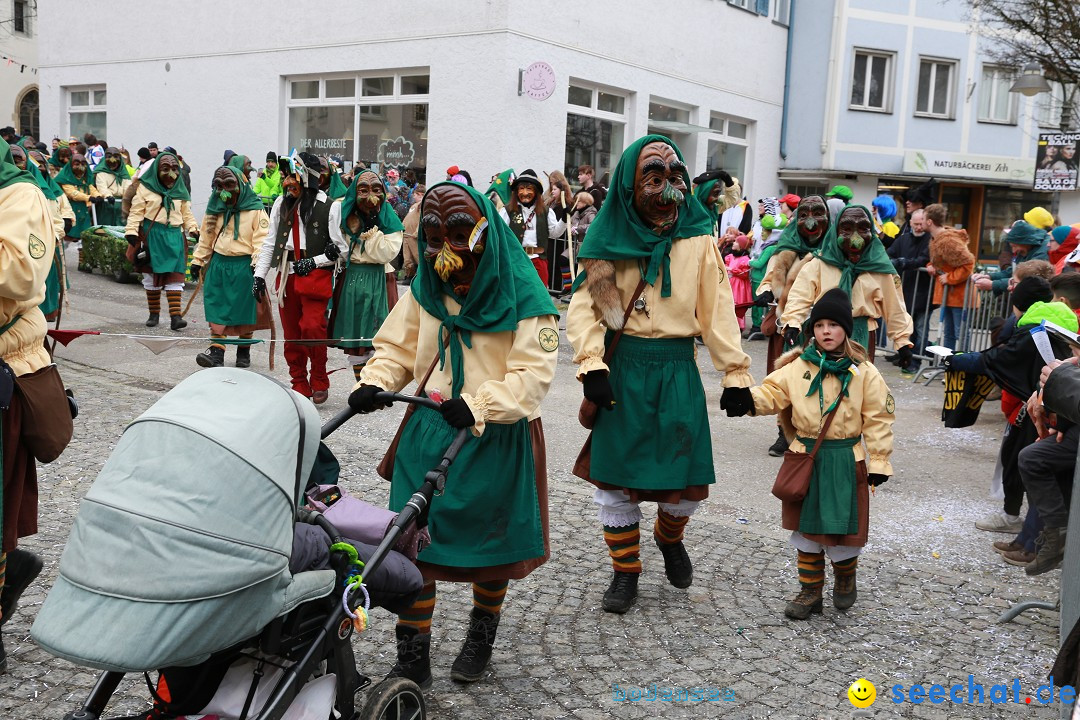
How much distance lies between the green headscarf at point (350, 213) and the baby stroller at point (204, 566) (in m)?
5.97

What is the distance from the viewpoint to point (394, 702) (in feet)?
10.6

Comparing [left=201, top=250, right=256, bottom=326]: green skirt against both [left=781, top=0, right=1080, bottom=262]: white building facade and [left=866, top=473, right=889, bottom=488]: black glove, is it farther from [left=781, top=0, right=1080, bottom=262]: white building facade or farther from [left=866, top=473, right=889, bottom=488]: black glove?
[left=781, top=0, right=1080, bottom=262]: white building facade

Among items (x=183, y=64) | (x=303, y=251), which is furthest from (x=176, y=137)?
(x=303, y=251)

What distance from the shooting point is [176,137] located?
838 inches

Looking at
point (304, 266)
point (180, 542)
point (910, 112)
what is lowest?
point (180, 542)

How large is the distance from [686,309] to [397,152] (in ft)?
47.0

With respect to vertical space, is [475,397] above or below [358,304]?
above

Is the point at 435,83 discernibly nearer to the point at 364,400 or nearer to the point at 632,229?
the point at 632,229

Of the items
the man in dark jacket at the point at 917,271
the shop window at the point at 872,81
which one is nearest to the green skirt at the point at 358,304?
→ the man in dark jacket at the point at 917,271

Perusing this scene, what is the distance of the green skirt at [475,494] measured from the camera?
12.5 feet

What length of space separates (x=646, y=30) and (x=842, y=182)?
8489mm

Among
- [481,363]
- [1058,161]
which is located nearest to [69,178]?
[1058,161]

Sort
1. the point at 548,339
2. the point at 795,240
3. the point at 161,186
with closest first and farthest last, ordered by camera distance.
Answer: the point at 548,339, the point at 795,240, the point at 161,186

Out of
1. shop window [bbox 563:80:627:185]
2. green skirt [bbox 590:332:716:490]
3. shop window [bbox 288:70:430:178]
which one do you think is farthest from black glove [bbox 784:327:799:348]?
shop window [bbox 288:70:430:178]
